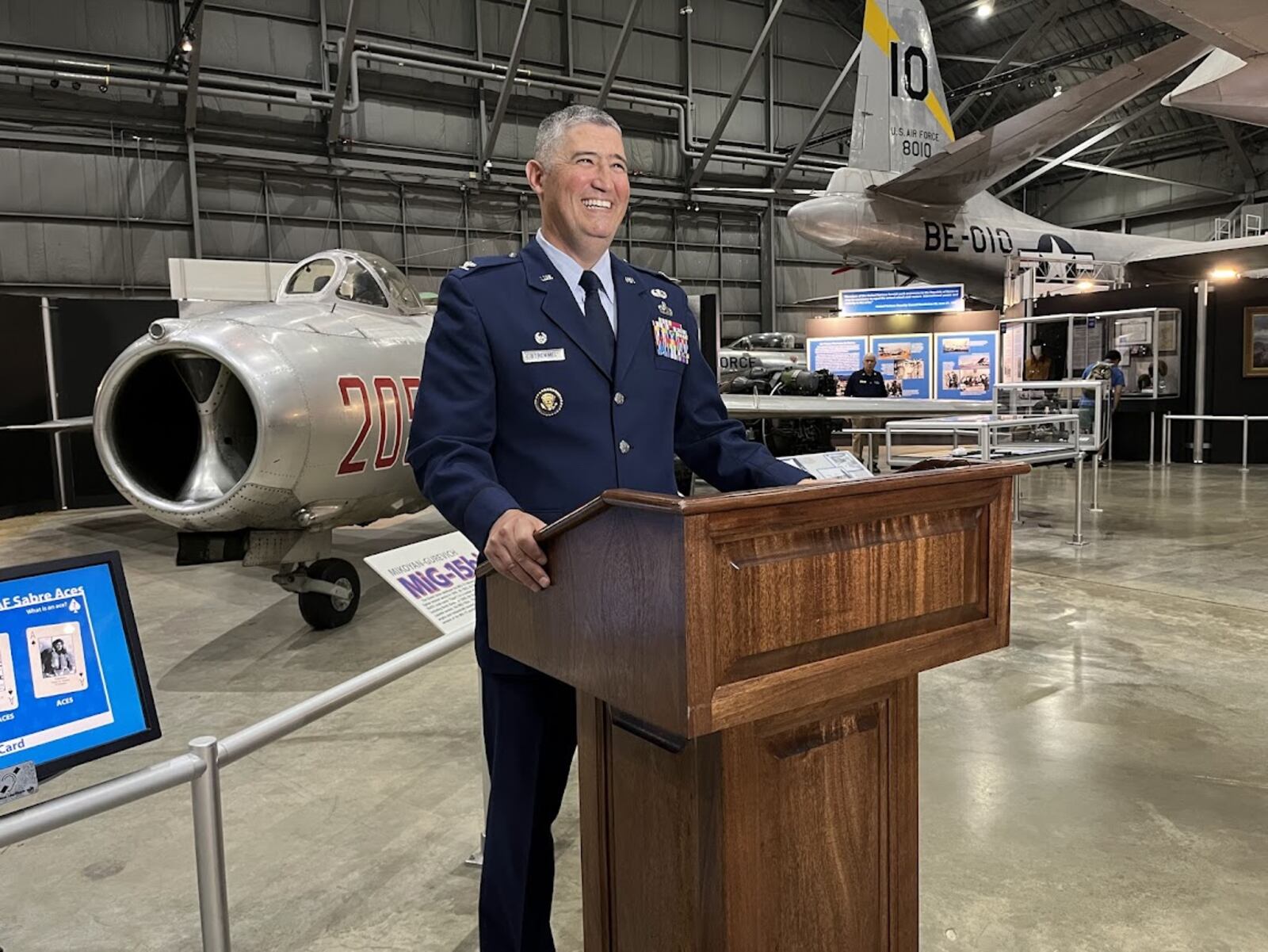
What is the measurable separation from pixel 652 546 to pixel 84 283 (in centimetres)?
1815

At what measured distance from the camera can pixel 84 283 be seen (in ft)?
51.7

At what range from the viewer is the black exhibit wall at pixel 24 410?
10.6m

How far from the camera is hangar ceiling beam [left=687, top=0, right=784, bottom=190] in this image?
1736 centimetres

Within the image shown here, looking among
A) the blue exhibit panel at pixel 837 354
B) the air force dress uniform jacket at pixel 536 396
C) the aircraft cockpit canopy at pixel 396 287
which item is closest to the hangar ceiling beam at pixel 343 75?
the blue exhibit panel at pixel 837 354

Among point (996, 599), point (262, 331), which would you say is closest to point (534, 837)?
point (996, 599)

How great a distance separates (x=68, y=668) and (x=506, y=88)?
678 inches

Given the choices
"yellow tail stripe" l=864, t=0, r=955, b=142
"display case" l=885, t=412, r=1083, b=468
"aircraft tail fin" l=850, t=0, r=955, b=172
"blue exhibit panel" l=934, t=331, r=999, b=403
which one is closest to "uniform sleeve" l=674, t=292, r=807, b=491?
"display case" l=885, t=412, r=1083, b=468

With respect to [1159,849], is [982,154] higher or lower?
higher

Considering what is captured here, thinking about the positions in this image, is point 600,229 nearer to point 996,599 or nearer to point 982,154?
point 996,599

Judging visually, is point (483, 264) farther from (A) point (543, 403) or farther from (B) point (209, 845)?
(B) point (209, 845)

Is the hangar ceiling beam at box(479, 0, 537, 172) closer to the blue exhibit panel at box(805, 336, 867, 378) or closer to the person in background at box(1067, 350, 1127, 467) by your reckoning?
the blue exhibit panel at box(805, 336, 867, 378)

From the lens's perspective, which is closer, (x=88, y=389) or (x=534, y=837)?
(x=534, y=837)

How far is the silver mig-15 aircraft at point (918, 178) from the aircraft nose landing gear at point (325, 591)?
360 inches

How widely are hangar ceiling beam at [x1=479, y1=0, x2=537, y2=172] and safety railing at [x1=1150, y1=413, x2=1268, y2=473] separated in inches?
503
